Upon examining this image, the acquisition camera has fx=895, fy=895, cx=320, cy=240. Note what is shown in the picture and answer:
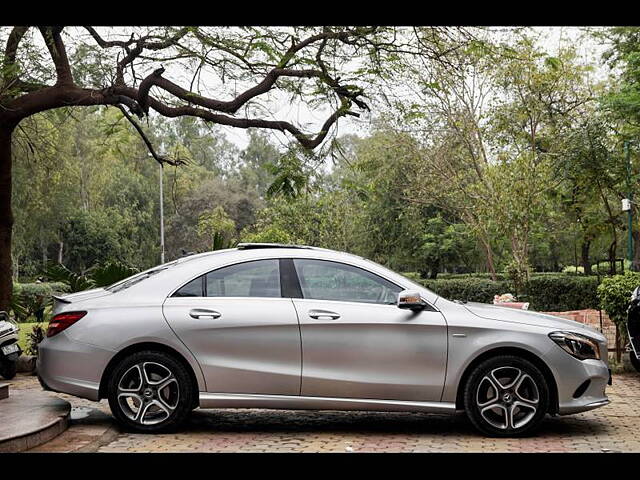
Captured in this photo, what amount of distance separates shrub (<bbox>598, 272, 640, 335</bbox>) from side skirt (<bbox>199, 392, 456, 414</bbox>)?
16.7 feet

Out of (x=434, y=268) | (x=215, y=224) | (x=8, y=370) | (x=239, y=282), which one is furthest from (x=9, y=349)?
(x=215, y=224)

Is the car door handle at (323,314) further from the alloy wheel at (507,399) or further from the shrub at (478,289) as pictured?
the shrub at (478,289)

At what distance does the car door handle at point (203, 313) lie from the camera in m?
7.97

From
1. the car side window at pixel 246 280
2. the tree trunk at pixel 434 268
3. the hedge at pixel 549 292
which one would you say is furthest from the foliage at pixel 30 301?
the tree trunk at pixel 434 268

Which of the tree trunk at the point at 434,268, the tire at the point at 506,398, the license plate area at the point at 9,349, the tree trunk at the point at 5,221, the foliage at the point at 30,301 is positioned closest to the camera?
the tire at the point at 506,398

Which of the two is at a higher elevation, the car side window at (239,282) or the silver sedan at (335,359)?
the car side window at (239,282)

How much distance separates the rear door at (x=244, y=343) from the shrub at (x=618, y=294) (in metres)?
5.81

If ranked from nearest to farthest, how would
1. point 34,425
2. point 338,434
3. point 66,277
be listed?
point 34,425
point 338,434
point 66,277

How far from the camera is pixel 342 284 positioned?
26.6ft

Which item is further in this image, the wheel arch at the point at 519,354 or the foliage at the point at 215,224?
the foliage at the point at 215,224

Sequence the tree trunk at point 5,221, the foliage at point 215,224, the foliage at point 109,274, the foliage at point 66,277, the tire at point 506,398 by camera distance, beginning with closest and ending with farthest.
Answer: the tire at point 506,398 < the foliage at point 109,274 < the foliage at point 66,277 < the tree trunk at point 5,221 < the foliage at point 215,224

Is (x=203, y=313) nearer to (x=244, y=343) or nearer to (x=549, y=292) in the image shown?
(x=244, y=343)

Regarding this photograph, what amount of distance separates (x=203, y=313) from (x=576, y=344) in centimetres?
332
